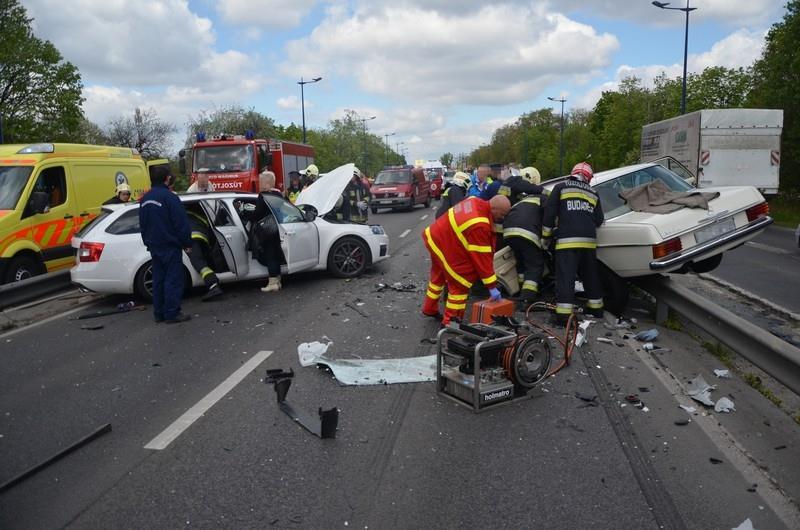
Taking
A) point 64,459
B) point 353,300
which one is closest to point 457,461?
point 64,459

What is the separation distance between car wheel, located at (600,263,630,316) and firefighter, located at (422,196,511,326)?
1870 mm

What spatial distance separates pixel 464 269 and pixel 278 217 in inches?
149

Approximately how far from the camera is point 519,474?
3.73m

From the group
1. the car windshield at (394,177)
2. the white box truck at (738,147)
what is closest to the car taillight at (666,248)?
the white box truck at (738,147)

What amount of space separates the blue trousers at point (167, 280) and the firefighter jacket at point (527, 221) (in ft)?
13.5

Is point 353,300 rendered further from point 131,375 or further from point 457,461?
point 457,461

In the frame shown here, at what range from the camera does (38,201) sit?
949cm

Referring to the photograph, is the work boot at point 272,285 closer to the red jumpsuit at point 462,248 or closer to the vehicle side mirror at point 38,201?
the red jumpsuit at point 462,248

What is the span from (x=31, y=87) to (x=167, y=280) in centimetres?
3988

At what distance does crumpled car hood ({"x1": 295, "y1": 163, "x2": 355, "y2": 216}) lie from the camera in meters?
10.2

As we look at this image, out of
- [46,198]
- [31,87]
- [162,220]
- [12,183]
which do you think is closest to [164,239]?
[162,220]

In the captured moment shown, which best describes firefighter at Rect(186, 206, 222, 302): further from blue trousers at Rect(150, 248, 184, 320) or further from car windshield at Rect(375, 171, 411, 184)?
car windshield at Rect(375, 171, 411, 184)

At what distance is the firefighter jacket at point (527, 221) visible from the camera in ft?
25.5

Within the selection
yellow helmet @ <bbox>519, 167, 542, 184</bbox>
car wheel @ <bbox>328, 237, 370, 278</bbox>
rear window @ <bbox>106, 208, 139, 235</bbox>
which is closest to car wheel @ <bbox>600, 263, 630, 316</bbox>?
yellow helmet @ <bbox>519, 167, 542, 184</bbox>
